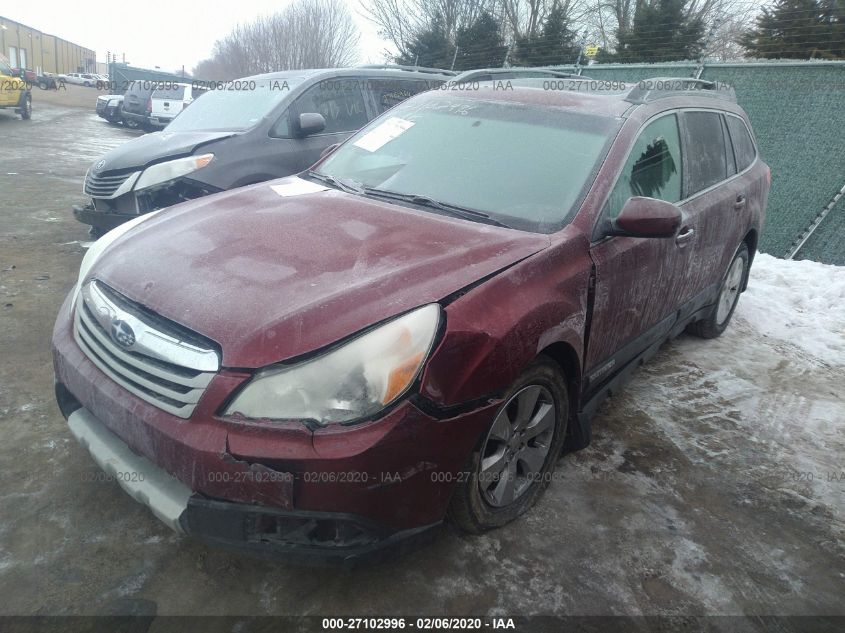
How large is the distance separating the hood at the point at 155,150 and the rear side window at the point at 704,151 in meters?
3.86

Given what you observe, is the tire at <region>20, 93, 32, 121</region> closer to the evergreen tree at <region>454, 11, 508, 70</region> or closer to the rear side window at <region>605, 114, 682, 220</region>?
the evergreen tree at <region>454, 11, 508, 70</region>

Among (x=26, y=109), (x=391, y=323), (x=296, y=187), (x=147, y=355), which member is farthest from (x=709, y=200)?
(x=26, y=109)

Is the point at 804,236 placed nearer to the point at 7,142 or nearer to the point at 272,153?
the point at 272,153

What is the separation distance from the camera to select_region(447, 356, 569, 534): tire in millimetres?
2230

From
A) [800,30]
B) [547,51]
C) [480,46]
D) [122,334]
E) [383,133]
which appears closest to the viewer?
[122,334]

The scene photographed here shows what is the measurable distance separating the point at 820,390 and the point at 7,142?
47.7 feet

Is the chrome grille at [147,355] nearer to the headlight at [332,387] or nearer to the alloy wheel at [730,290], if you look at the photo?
the headlight at [332,387]

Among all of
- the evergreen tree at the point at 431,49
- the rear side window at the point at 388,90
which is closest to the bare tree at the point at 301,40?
the evergreen tree at the point at 431,49

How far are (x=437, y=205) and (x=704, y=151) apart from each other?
6.40 feet

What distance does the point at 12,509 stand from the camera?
2400mm

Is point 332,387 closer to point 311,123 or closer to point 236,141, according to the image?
point 311,123

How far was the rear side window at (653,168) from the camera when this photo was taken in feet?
9.28

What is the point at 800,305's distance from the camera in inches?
223

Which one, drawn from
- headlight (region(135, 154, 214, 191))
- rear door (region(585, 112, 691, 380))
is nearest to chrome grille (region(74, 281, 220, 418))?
rear door (region(585, 112, 691, 380))
